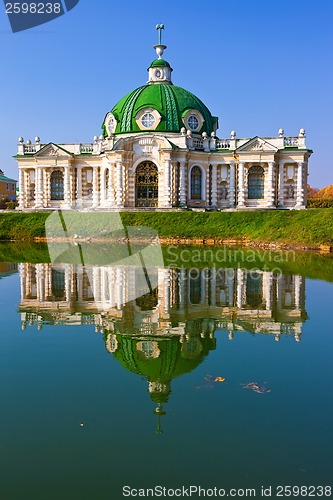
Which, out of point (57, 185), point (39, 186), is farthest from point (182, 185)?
point (39, 186)

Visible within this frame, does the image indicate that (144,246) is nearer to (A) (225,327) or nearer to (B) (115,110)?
(B) (115,110)

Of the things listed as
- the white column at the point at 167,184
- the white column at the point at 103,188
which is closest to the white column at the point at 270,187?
the white column at the point at 167,184

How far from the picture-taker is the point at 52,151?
181 ft

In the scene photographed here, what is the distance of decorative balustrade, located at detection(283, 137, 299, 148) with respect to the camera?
5147 cm

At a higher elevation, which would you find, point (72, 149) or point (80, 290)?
point (72, 149)

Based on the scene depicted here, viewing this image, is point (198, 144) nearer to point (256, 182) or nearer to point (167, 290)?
point (256, 182)

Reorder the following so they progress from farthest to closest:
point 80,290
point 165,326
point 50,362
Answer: point 80,290 < point 165,326 < point 50,362

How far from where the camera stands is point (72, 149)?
5628 centimetres

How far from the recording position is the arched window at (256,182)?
51500mm

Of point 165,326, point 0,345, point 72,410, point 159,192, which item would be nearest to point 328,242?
point 159,192

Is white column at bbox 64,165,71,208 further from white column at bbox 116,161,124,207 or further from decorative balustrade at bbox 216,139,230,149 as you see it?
decorative balustrade at bbox 216,139,230,149

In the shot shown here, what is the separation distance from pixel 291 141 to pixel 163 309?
39.6m

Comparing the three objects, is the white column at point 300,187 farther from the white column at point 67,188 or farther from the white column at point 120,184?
the white column at point 67,188

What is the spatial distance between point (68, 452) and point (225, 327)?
771cm
